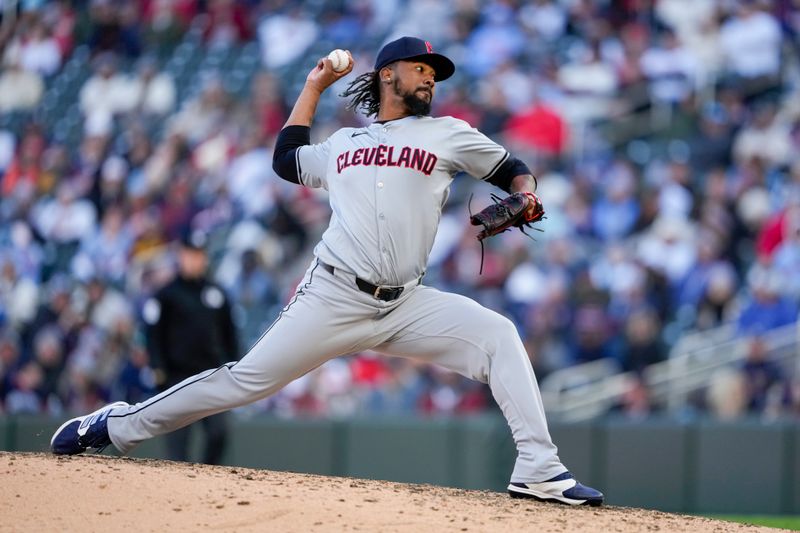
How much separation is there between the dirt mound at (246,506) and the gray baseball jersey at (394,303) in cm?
29

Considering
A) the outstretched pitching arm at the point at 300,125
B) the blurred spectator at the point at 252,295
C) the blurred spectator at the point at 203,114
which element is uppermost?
the blurred spectator at the point at 203,114

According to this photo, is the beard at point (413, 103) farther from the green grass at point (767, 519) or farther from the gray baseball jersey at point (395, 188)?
the green grass at point (767, 519)

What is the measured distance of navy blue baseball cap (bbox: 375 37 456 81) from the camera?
4.98 meters

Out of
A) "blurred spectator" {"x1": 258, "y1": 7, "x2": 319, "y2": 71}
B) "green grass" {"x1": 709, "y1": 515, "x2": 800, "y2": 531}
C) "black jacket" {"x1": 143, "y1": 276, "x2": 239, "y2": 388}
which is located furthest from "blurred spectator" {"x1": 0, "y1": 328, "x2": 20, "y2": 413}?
"green grass" {"x1": 709, "y1": 515, "x2": 800, "y2": 531}

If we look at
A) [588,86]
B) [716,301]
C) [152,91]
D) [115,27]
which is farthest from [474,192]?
[115,27]

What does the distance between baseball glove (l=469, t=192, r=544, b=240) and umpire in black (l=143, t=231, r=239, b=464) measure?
351cm

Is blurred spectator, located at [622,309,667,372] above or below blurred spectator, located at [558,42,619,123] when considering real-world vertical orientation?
below

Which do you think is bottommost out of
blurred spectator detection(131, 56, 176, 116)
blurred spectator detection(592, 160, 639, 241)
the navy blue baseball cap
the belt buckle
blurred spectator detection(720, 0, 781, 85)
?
the belt buckle

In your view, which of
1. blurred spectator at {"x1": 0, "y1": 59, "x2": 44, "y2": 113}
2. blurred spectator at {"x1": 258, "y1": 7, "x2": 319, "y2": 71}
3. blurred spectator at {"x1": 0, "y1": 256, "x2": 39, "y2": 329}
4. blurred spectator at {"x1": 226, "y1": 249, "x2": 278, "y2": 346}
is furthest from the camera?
blurred spectator at {"x1": 0, "y1": 59, "x2": 44, "y2": 113}

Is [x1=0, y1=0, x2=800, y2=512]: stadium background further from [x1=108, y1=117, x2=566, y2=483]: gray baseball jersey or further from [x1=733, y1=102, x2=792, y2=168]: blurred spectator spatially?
[x1=108, y1=117, x2=566, y2=483]: gray baseball jersey

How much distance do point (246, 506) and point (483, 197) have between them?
22.9 feet

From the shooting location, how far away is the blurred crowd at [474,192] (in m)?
10.5

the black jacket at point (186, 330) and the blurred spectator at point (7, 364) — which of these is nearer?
the black jacket at point (186, 330)

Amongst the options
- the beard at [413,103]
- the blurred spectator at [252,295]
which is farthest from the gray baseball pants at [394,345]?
the blurred spectator at [252,295]
